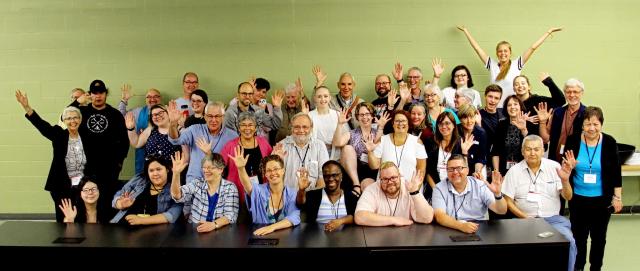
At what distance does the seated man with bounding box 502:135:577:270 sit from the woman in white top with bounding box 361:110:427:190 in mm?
705

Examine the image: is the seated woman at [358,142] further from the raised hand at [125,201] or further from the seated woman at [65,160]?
the seated woman at [65,160]

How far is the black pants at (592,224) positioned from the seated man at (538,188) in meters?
0.24

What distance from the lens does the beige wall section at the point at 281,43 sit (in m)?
6.08

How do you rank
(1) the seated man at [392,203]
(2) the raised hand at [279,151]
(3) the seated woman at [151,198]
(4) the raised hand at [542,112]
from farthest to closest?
(4) the raised hand at [542,112] → (2) the raised hand at [279,151] → (3) the seated woman at [151,198] → (1) the seated man at [392,203]

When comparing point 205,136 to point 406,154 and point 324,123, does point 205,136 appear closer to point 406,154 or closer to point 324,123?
point 324,123

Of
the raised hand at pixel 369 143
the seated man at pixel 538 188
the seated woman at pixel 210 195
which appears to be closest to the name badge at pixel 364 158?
the raised hand at pixel 369 143

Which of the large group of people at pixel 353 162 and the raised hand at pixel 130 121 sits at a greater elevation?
the raised hand at pixel 130 121

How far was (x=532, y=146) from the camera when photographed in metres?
3.98

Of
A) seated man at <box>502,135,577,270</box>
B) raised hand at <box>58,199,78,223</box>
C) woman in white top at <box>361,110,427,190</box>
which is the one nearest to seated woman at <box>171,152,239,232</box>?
raised hand at <box>58,199,78,223</box>

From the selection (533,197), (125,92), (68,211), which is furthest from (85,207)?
(533,197)

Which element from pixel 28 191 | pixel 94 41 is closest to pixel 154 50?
pixel 94 41

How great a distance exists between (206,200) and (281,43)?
9.32 feet

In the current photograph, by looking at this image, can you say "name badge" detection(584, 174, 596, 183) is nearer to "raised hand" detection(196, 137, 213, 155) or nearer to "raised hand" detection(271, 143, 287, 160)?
"raised hand" detection(271, 143, 287, 160)

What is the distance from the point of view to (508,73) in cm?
584
